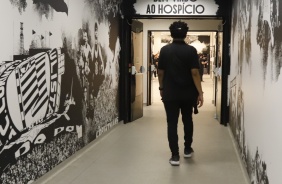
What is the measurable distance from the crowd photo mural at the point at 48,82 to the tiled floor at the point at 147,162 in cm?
18

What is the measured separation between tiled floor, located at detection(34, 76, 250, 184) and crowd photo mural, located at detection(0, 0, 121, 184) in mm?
183

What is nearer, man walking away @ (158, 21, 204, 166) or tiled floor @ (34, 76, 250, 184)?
tiled floor @ (34, 76, 250, 184)

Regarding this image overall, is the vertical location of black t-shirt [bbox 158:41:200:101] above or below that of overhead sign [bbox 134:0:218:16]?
below

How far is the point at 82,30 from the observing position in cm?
Answer: 463

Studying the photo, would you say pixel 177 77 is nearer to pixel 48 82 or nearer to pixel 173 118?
pixel 173 118

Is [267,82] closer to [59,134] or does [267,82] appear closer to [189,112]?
[189,112]

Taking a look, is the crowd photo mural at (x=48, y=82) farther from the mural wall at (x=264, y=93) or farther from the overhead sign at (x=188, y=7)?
the mural wall at (x=264, y=93)

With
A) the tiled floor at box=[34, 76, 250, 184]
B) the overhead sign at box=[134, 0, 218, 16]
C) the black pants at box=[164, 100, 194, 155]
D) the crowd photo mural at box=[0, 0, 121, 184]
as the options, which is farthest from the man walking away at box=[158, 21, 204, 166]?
the overhead sign at box=[134, 0, 218, 16]

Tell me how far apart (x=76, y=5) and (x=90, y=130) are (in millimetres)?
1546

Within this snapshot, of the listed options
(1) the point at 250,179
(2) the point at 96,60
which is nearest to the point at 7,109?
(1) the point at 250,179

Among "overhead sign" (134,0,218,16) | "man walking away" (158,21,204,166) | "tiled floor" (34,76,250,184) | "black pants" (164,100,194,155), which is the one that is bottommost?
"tiled floor" (34,76,250,184)

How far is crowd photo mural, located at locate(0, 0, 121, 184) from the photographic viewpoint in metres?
2.96

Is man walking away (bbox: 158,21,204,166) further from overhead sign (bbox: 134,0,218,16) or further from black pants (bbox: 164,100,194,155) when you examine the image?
overhead sign (bbox: 134,0,218,16)

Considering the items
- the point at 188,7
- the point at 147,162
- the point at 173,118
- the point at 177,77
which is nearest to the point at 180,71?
the point at 177,77
